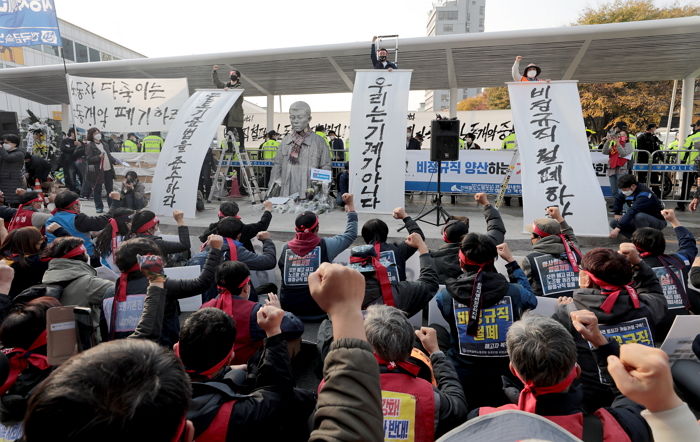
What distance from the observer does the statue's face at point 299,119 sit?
903 centimetres

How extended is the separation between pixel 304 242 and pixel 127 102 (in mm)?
6459

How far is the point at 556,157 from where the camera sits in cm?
578

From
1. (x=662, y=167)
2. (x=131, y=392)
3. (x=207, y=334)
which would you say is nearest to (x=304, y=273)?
(x=207, y=334)

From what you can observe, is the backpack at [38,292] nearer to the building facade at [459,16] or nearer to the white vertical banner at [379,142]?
the white vertical banner at [379,142]

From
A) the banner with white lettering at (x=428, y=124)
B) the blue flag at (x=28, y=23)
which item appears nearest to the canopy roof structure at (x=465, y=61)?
the banner with white lettering at (x=428, y=124)

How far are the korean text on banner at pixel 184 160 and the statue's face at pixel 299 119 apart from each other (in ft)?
5.99

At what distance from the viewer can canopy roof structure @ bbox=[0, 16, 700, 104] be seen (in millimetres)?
9719

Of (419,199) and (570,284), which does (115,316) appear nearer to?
(570,284)

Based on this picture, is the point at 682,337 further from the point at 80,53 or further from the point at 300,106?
the point at 80,53

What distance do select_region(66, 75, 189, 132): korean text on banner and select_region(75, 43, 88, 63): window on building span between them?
101ft

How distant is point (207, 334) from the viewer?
1.67 m

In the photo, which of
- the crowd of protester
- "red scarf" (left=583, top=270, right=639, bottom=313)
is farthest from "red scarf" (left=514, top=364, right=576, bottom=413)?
"red scarf" (left=583, top=270, right=639, bottom=313)

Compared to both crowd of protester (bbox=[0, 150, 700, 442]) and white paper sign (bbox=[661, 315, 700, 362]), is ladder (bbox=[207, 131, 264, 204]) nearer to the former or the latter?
crowd of protester (bbox=[0, 150, 700, 442])

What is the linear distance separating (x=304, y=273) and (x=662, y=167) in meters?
8.57
